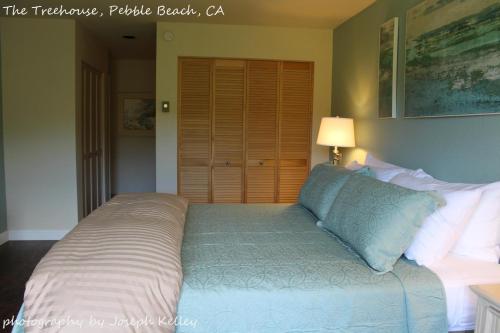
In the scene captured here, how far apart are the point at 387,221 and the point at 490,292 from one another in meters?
0.47

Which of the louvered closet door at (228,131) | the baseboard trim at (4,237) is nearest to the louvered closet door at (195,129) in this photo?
the louvered closet door at (228,131)

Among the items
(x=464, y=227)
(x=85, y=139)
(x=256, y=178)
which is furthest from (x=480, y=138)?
(x=85, y=139)

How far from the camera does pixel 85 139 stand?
4.85m

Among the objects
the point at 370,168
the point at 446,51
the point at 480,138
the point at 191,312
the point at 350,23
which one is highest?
the point at 350,23

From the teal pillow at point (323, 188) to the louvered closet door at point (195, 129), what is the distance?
1.65 meters

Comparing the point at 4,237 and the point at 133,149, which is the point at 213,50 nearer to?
the point at 4,237

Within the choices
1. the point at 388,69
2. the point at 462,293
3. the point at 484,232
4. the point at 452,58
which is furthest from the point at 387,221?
the point at 388,69

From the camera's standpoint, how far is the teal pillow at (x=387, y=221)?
1.79 metres

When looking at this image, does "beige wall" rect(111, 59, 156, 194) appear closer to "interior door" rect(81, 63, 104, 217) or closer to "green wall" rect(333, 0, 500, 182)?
"interior door" rect(81, 63, 104, 217)

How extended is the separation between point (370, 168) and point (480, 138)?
2.59 ft

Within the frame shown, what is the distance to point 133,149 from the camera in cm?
693

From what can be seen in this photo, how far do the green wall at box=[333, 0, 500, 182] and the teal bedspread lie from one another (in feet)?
2.46

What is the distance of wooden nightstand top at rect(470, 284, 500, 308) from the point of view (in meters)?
1.46

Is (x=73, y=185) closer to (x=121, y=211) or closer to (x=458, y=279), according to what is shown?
(x=121, y=211)
